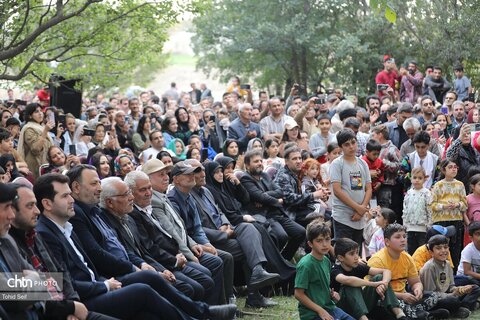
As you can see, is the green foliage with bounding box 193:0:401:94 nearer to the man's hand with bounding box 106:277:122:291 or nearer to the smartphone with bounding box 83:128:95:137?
the smartphone with bounding box 83:128:95:137

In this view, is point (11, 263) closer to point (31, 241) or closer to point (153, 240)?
point (31, 241)

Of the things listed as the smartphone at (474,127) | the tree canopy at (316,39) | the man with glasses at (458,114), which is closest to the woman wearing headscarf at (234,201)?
the smartphone at (474,127)

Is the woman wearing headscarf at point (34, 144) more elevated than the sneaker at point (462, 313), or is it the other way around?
the woman wearing headscarf at point (34, 144)

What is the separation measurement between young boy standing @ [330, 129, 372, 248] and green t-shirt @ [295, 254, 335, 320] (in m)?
2.08

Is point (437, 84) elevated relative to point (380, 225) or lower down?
elevated

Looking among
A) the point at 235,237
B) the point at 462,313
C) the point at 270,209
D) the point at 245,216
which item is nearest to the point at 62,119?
the point at 270,209

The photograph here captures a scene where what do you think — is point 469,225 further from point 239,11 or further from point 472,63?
point 239,11

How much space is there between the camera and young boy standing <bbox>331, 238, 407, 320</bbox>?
9.12 metres

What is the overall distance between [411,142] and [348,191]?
343cm

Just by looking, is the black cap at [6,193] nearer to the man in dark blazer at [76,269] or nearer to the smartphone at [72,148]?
the man in dark blazer at [76,269]

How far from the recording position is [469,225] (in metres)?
11.2

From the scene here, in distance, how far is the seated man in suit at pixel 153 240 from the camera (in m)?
8.94

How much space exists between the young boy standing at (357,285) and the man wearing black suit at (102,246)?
1.59m

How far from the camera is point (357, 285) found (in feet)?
29.9
